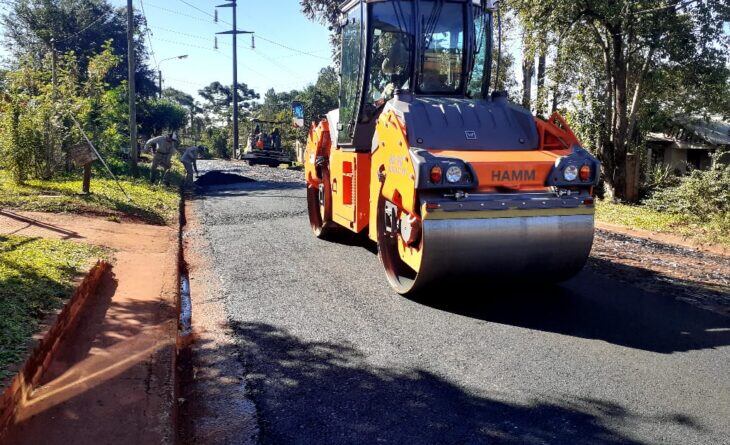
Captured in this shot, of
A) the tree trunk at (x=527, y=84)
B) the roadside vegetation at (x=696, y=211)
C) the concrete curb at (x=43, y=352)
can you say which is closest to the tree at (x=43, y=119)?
the concrete curb at (x=43, y=352)

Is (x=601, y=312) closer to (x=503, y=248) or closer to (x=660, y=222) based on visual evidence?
(x=503, y=248)

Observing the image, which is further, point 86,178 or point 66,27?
point 66,27

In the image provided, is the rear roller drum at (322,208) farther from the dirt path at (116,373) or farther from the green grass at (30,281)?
the green grass at (30,281)

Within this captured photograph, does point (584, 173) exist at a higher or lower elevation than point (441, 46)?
lower

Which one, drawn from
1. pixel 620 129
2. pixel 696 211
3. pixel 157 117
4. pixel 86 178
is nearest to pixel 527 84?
pixel 620 129

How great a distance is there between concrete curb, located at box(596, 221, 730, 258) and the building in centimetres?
1084

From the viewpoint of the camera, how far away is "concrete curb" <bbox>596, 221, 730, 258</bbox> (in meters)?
9.20

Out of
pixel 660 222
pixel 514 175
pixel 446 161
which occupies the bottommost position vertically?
pixel 660 222

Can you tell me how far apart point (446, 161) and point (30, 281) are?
3781mm

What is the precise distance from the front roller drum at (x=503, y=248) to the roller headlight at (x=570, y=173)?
35cm

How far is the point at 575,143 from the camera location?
5836mm

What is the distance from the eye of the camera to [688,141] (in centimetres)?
2292

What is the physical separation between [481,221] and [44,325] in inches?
137

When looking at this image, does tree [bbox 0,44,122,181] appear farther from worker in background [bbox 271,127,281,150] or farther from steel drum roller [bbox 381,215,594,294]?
worker in background [bbox 271,127,281,150]
